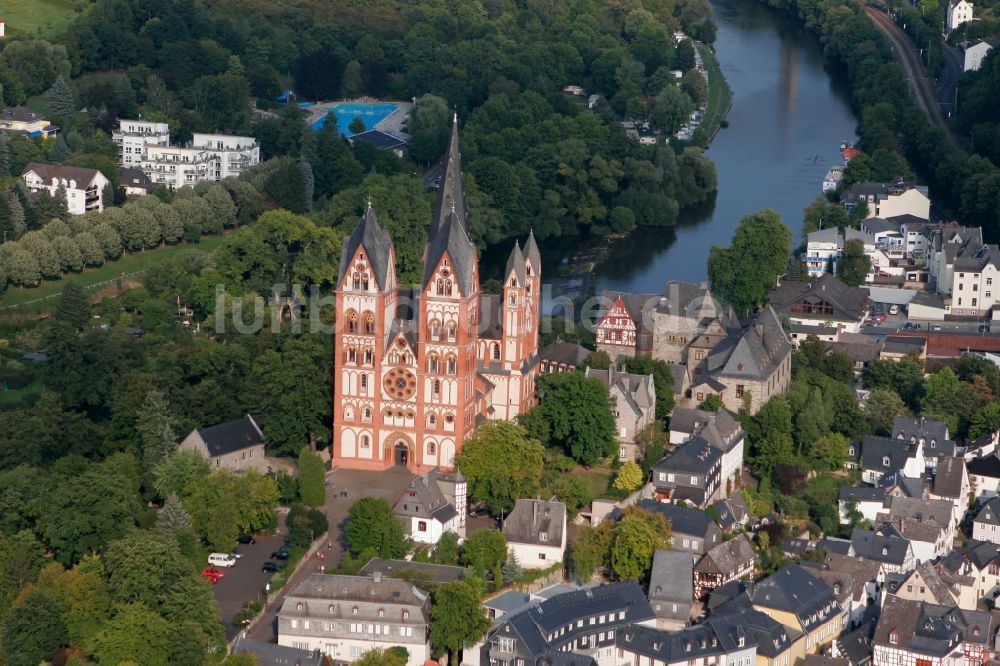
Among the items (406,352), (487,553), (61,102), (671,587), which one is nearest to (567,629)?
(671,587)

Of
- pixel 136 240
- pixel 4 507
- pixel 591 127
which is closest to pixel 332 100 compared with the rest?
pixel 591 127

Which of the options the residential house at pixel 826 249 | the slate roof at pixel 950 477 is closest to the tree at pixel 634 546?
the slate roof at pixel 950 477

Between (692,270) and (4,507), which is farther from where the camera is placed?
(692,270)

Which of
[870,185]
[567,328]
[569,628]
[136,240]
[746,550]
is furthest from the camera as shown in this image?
[870,185]

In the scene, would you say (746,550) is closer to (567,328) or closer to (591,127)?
(567,328)

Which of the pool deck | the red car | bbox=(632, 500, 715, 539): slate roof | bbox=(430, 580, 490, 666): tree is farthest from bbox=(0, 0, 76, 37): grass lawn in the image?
bbox=(430, 580, 490, 666): tree

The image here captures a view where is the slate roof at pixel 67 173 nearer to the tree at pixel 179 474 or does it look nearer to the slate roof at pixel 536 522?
the tree at pixel 179 474

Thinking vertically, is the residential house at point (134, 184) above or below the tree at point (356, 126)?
below
